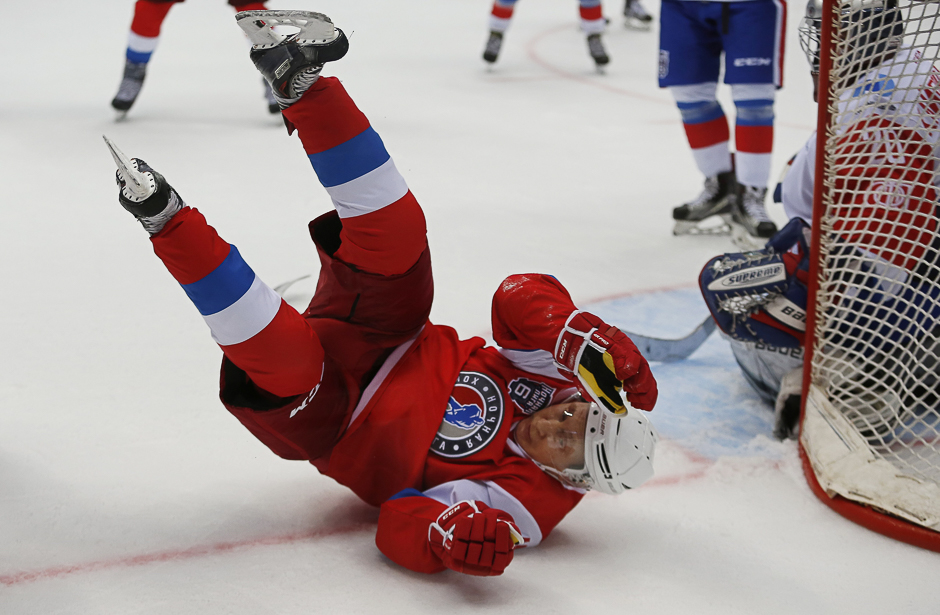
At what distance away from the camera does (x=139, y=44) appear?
4012 millimetres

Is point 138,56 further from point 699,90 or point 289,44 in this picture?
point 289,44

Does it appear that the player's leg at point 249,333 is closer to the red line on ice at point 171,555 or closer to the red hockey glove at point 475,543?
the red line on ice at point 171,555

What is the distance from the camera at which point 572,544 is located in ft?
4.75

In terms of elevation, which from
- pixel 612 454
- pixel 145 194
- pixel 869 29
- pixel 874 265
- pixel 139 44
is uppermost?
pixel 869 29

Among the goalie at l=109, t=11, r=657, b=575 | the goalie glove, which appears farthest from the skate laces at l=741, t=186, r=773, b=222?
the goalie at l=109, t=11, r=657, b=575

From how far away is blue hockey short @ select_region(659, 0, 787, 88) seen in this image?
2.84 metres

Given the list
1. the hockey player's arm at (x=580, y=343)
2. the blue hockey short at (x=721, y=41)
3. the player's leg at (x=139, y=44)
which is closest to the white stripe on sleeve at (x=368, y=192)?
the hockey player's arm at (x=580, y=343)

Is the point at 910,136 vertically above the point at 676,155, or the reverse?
the point at 910,136

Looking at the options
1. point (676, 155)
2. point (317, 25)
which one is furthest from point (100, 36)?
point (317, 25)

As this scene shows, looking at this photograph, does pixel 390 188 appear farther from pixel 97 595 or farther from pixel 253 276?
pixel 97 595

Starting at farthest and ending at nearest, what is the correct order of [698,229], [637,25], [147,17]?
[637,25], [147,17], [698,229]

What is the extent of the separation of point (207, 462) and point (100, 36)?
17.0 ft

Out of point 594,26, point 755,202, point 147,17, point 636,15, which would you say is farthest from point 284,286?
point 636,15

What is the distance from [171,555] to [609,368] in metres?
0.72
